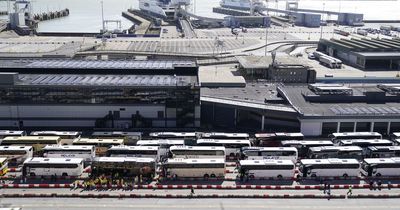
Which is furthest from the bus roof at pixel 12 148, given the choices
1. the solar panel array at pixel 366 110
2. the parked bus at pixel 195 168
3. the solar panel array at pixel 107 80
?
the solar panel array at pixel 366 110

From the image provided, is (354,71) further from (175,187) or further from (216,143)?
(175,187)

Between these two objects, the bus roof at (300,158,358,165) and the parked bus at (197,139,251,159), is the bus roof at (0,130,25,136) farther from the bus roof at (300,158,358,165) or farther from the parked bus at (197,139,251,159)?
the bus roof at (300,158,358,165)

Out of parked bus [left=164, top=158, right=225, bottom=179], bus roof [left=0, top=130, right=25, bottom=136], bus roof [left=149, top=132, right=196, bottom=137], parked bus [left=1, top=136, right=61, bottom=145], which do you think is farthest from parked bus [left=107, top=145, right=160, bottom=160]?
bus roof [left=0, top=130, right=25, bottom=136]

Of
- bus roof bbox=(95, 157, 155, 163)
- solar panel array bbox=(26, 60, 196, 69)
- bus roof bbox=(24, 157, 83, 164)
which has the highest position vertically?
solar panel array bbox=(26, 60, 196, 69)

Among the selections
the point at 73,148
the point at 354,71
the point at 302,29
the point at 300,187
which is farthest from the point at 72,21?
the point at 300,187

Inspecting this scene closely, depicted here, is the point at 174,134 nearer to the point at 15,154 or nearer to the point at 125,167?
the point at 125,167

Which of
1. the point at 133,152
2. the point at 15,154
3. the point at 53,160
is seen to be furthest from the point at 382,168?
the point at 15,154

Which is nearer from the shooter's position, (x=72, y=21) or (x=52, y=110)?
(x=52, y=110)

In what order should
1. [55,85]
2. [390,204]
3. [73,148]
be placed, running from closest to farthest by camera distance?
1. [390,204]
2. [73,148]
3. [55,85]
